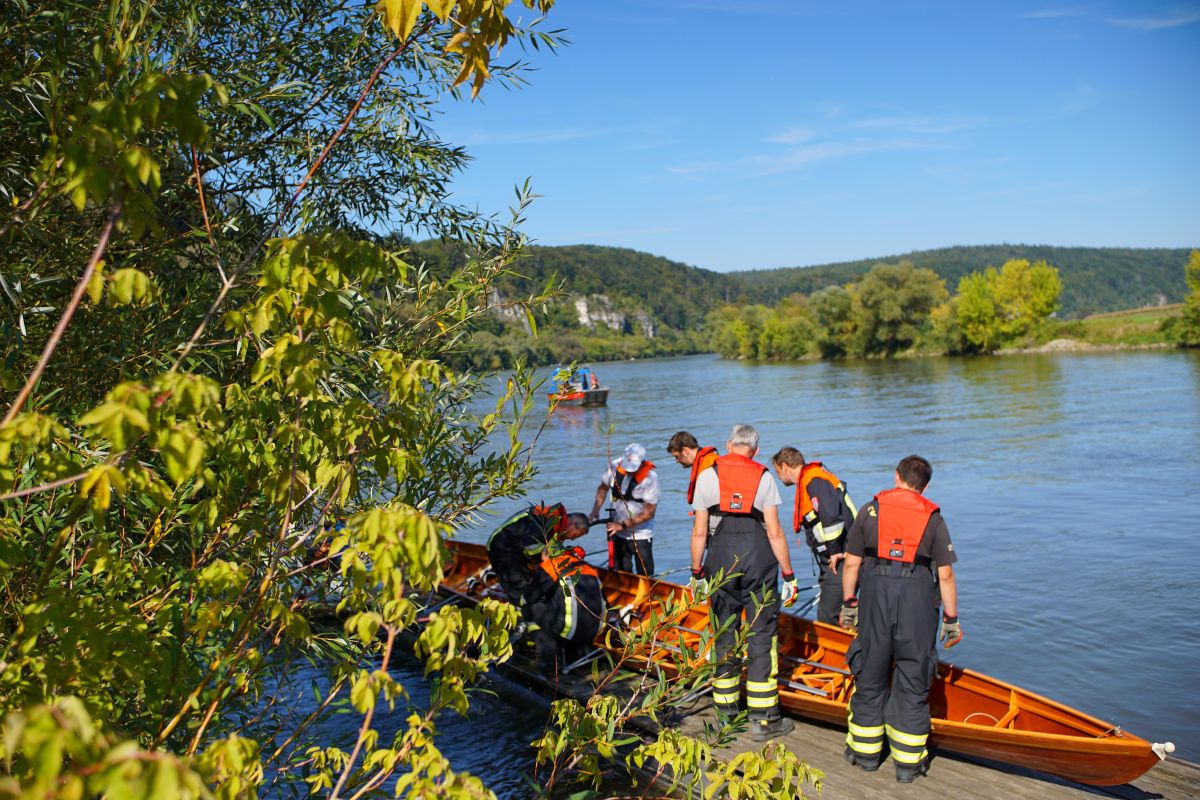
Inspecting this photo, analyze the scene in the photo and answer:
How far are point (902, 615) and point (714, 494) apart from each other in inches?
62.3

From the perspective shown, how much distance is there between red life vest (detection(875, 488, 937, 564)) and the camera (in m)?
5.60

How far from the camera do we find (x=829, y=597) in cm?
811

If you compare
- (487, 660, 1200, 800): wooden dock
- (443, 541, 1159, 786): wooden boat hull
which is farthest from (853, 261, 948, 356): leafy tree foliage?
(487, 660, 1200, 800): wooden dock

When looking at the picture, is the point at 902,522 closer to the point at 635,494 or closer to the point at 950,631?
the point at 950,631

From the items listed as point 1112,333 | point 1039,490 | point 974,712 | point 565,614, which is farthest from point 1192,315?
point 565,614

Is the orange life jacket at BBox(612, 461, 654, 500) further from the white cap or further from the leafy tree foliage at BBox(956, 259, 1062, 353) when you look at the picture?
the leafy tree foliage at BBox(956, 259, 1062, 353)

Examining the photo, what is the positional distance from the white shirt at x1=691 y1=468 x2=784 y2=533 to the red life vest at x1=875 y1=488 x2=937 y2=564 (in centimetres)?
91

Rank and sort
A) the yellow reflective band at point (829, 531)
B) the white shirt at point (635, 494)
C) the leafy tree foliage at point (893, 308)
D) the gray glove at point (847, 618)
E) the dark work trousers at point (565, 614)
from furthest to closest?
the leafy tree foliage at point (893, 308) < the white shirt at point (635, 494) < the gray glove at point (847, 618) < the yellow reflective band at point (829, 531) < the dark work trousers at point (565, 614)

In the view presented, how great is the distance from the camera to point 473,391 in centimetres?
630

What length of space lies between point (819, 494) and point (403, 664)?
542 cm

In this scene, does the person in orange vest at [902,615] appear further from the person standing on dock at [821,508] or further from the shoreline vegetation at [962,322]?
the shoreline vegetation at [962,322]

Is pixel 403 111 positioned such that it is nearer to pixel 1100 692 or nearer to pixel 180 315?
pixel 180 315

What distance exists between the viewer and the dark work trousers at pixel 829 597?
8.00m

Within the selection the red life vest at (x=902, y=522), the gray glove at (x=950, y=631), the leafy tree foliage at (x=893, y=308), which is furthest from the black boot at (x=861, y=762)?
the leafy tree foliage at (x=893, y=308)
